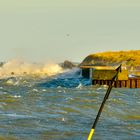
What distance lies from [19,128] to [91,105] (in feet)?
69.3

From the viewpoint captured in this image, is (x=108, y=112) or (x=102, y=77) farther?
(x=102, y=77)

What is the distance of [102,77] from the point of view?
114688 millimetres

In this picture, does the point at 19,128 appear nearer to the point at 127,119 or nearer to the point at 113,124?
the point at 113,124

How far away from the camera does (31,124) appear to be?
4597cm

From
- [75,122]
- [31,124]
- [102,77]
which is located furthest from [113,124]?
[102,77]

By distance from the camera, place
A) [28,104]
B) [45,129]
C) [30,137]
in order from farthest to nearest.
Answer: [28,104] < [45,129] < [30,137]

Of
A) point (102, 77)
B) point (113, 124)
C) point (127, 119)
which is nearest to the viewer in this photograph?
point (113, 124)

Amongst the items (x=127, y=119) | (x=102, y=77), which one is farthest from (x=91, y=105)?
(x=102, y=77)

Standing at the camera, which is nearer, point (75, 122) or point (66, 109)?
point (75, 122)

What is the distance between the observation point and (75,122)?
48.0 m

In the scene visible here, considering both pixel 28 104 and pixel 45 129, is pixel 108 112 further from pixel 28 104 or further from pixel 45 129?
pixel 45 129

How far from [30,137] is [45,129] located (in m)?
3.79

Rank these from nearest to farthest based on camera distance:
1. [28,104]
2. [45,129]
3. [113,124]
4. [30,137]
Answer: [30,137], [45,129], [113,124], [28,104]

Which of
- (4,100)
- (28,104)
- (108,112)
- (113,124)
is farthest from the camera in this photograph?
(4,100)
